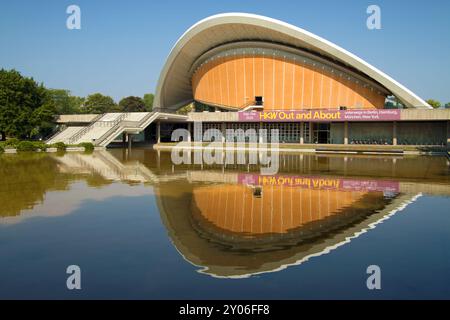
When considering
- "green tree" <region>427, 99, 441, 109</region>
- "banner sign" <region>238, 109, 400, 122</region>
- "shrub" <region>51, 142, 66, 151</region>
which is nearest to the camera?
"shrub" <region>51, 142, 66, 151</region>

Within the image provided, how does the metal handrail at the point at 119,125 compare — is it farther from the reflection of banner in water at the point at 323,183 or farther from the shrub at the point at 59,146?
the reflection of banner in water at the point at 323,183

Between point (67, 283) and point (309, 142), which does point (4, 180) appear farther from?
point (309, 142)

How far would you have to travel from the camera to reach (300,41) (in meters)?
41.1

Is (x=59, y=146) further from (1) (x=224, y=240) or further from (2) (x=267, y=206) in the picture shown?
(1) (x=224, y=240)

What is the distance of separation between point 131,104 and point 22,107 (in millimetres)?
54541

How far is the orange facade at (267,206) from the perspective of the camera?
933 cm

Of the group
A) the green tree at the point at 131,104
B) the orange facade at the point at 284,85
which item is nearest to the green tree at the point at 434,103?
the orange facade at the point at 284,85

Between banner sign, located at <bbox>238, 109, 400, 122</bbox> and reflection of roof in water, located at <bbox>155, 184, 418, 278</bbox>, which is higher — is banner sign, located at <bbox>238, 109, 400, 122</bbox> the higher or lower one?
the higher one

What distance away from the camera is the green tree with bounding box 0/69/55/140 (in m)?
44.3

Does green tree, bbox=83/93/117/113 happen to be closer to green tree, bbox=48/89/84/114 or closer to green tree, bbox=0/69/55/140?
green tree, bbox=48/89/84/114

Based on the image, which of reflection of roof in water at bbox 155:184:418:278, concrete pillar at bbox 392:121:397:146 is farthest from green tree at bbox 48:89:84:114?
reflection of roof in water at bbox 155:184:418:278

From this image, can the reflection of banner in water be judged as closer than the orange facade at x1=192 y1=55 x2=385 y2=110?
Yes

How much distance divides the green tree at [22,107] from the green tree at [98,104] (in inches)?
1826

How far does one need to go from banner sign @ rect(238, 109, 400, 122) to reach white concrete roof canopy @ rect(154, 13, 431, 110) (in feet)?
9.20
